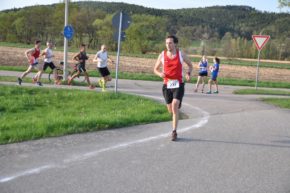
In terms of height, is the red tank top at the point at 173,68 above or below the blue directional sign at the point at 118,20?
below

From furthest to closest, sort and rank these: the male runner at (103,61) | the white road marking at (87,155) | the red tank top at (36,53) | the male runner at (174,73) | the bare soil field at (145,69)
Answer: the bare soil field at (145,69) < the red tank top at (36,53) < the male runner at (103,61) < the male runner at (174,73) < the white road marking at (87,155)

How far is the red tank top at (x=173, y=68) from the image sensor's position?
27.1 feet

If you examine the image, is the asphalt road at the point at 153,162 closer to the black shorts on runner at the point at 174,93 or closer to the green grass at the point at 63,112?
the green grass at the point at 63,112

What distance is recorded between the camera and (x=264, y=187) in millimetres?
5336

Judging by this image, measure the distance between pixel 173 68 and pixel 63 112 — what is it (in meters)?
4.07

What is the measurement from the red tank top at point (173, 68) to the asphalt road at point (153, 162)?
1132 millimetres

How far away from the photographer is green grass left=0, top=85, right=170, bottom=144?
27.4 feet

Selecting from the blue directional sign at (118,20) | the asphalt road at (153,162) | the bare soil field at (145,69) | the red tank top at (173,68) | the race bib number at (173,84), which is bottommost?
the asphalt road at (153,162)

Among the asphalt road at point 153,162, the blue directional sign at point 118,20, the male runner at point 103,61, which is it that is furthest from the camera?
the male runner at point 103,61

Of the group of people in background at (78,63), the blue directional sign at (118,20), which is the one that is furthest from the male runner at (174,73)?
the group of people in background at (78,63)

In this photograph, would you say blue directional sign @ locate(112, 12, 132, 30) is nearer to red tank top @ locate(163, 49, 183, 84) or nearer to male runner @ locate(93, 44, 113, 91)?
male runner @ locate(93, 44, 113, 91)

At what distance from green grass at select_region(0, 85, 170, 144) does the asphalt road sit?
0.49 m

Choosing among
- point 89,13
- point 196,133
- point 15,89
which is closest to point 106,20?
point 89,13

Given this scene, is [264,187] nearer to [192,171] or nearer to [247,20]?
[192,171]
